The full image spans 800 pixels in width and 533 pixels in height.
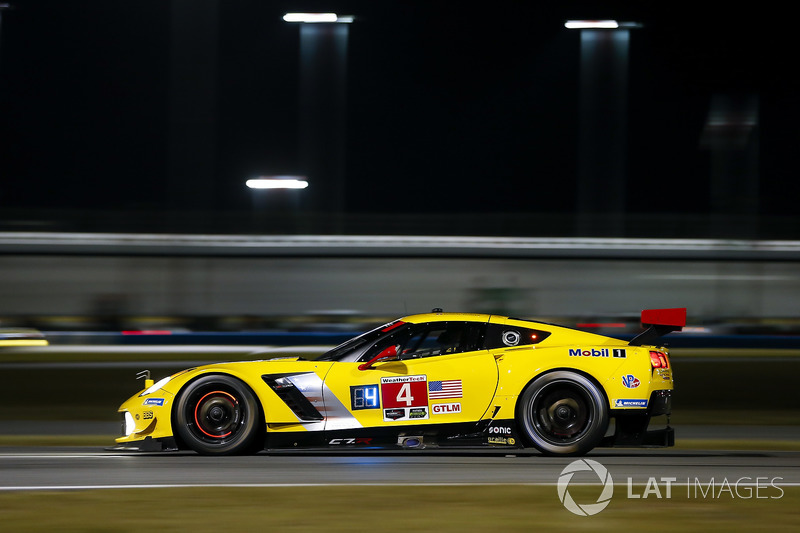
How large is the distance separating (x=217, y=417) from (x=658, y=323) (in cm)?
347

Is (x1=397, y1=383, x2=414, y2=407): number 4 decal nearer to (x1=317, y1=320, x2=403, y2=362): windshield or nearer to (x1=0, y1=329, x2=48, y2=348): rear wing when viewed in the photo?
(x1=317, y1=320, x2=403, y2=362): windshield

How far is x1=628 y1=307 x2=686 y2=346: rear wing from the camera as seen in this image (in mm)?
7513

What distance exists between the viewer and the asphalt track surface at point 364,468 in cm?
637

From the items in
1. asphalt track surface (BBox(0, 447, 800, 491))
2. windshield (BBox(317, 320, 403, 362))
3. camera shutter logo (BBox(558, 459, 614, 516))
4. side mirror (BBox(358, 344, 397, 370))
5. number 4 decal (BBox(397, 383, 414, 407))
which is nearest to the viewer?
camera shutter logo (BBox(558, 459, 614, 516))

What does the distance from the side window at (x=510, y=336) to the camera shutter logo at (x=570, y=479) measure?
3.29 ft

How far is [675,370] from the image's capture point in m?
17.5

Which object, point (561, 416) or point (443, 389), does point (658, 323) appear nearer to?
point (561, 416)

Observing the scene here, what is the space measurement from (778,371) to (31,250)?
24427mm

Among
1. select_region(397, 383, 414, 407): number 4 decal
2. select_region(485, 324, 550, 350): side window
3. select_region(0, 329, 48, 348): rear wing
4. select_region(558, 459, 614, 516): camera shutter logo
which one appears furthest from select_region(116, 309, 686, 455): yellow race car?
select_region(0, 329, 48, 348): rear wing

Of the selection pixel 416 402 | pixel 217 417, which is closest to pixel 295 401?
pixel 217 417

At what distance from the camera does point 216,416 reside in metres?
7.43

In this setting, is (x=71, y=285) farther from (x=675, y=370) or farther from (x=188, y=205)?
(x=675, y=370)

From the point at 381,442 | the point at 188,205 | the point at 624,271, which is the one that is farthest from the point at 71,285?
the point at 381,442

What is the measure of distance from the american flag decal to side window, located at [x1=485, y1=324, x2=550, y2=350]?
0.44 meters
